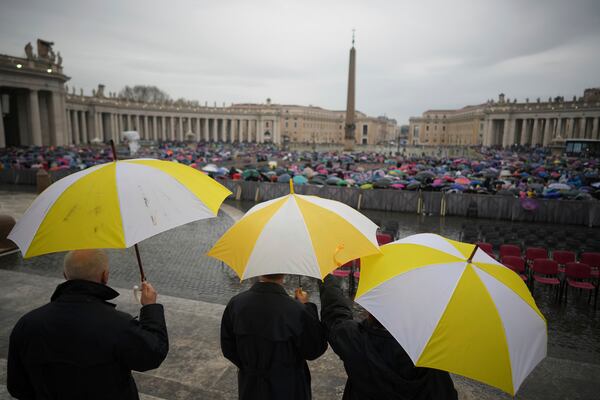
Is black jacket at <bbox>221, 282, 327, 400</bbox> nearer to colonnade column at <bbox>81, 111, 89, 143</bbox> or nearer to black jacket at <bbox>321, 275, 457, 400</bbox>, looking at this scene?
black jacket at <bbox>321, 275, 457, 400</bbox>

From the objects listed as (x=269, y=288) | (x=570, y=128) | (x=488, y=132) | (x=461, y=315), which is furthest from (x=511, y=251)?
(x=488, y=132)

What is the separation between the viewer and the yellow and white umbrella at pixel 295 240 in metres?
2.74

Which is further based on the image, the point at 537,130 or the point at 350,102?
the point at 537,130

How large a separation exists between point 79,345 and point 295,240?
5.02 feet

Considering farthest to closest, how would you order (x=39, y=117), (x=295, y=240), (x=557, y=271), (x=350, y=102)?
(x=350, y=102) → (x=39, y=117) → (x=557, y=271) → (x=295, y=240)

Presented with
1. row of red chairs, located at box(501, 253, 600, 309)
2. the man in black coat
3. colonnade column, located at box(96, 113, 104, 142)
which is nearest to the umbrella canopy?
the man in black coat

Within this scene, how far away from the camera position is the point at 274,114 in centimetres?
11612

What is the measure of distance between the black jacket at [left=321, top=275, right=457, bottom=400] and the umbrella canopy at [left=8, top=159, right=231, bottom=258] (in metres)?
1.42

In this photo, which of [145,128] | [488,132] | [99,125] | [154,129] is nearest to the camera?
[99,125]

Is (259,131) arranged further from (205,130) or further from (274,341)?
(274,341)

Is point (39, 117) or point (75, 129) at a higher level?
point (39, 117)

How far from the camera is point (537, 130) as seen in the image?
285 ft

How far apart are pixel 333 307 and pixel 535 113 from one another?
319ft

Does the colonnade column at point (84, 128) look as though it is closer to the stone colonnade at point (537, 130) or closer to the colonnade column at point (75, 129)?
the colonnade column at point (75, 129)
